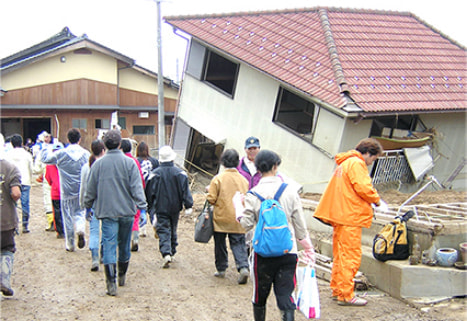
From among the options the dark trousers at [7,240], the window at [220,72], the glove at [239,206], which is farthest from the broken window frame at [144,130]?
the glove at [239,206]

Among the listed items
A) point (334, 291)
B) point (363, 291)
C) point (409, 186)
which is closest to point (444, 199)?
point (409, 186)

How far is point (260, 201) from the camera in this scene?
4.61 m

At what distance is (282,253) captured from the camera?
4414 millimetres

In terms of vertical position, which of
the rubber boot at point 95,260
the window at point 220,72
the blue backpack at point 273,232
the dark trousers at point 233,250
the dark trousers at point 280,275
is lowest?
the rubber boot at point 95,260

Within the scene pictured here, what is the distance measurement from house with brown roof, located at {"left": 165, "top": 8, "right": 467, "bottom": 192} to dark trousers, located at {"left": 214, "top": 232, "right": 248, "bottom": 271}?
4809 mm

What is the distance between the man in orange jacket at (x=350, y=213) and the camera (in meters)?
5.82

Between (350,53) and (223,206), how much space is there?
778cm

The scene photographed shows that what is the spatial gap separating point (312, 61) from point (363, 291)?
7.23m

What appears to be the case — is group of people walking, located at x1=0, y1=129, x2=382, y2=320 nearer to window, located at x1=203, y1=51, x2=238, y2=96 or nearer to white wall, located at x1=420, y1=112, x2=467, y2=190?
white wall, located at x1=420, y1=112, x2=467, y2=190

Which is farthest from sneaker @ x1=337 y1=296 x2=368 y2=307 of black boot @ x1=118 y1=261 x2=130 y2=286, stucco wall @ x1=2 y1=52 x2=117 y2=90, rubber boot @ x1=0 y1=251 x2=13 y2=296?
stucco wall @ x1=2 y1=52 x2=117 y2=90

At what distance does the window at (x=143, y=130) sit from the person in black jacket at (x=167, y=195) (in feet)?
66.3

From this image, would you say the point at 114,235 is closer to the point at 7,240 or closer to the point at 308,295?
the point at 7,240

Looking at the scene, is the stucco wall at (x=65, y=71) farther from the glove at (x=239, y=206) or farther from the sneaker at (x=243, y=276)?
the glove at (x=239, y=206)

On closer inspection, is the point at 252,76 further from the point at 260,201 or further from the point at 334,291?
the point at 260,201
